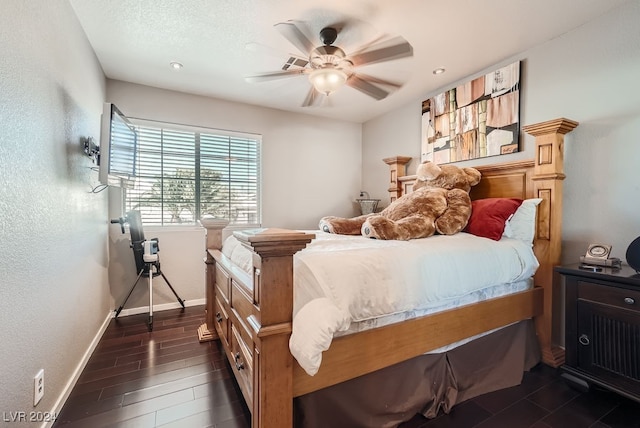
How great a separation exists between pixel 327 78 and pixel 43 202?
184cm

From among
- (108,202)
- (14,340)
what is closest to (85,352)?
(14,340)

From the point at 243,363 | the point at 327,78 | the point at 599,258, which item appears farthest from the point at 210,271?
the point at 599,258

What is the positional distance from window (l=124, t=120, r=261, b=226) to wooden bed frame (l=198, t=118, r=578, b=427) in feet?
3.53

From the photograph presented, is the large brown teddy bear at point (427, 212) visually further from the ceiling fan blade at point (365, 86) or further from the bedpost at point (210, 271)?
the bedpost at point (210, 271)

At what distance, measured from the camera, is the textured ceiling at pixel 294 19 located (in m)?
1.89

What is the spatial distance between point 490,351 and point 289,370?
4.81 feet

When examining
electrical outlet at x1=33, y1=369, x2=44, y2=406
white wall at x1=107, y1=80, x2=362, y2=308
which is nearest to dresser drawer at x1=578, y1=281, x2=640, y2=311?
white wall at x1=107, y1=80, x2=362, y2=308

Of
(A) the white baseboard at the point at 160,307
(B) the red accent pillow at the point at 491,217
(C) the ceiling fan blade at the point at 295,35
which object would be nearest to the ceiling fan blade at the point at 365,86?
(C) the ceiling fan blade at the point at 295,35

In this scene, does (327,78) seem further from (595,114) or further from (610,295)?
(610,295)

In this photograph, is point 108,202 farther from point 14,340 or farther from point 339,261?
point 339,261

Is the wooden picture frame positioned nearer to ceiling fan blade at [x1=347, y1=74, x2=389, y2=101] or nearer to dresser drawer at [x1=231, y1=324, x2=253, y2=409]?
ceiling fan blade at [x1=347, y1=74, x2=389, y2=101]

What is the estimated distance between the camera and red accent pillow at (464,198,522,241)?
2.08m

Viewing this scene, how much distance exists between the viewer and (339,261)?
134 cm

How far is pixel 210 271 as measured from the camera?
2.50m
